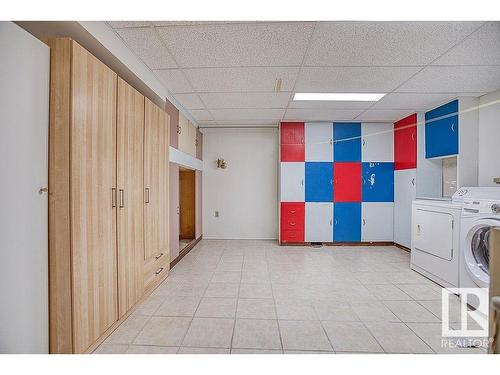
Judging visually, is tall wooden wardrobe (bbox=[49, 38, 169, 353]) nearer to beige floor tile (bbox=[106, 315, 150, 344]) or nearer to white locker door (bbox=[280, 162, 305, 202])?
beige floor tile (bbox=[106, 315, 150, 344])

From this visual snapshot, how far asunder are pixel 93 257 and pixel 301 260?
115 inches

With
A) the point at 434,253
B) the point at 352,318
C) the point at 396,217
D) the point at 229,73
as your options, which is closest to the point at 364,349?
the point at 352,318

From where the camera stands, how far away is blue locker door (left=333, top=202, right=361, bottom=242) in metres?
4.68

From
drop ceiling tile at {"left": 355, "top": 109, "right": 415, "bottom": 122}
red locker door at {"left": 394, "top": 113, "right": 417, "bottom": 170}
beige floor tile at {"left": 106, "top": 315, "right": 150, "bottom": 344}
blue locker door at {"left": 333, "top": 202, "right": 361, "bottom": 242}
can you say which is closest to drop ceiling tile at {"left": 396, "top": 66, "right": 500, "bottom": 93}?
drop ceiling tile at {"left": 355, "top": 109, "right": 415, "bottom": 122}

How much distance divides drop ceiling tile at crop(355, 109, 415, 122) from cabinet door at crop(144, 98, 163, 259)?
3.31m

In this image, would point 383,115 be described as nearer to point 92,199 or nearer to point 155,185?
point 155,185

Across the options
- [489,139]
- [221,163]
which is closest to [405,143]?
[489,139]

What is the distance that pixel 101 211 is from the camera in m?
1.72

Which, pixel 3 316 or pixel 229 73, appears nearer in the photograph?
pixel 3 316

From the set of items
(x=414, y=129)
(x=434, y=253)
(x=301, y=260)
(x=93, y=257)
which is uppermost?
(x=414, y=129)

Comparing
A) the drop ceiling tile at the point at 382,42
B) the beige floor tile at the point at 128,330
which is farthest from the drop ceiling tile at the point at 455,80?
the beige floor tile at the point at 128,330

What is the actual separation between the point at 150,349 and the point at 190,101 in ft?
9.97

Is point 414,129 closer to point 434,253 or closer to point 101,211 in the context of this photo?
point 434,253

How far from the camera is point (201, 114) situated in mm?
4262
